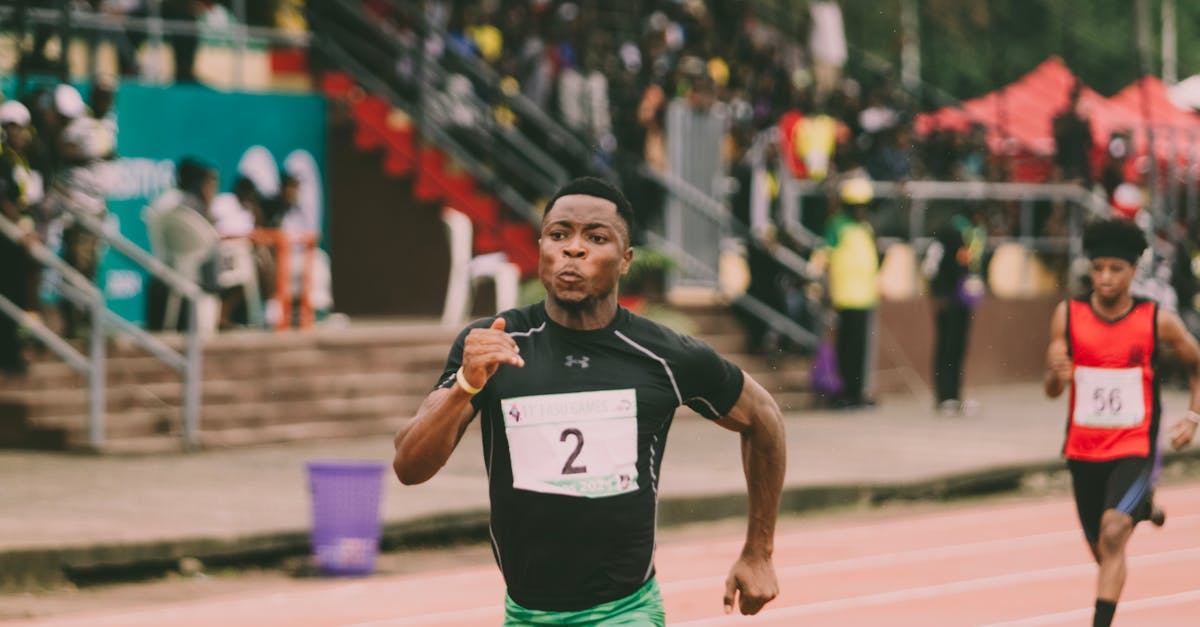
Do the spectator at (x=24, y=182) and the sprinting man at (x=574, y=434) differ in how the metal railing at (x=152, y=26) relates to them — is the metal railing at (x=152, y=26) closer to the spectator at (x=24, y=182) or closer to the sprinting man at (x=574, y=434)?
the spectator at (x=24, y=182)

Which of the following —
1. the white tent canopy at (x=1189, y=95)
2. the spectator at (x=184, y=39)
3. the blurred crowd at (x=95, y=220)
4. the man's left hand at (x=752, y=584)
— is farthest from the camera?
the white tent canopy at (x=1189, y=95)

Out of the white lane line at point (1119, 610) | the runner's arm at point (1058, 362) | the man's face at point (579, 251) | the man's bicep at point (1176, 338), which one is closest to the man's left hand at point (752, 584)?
the man's face at point (579, 251)

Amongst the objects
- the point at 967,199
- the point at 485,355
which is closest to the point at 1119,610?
the point at 485,355

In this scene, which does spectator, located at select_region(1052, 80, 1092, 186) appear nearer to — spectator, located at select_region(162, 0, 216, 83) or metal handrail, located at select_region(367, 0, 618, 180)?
metal handrail, located at select_region(367, 0, 618, 180)

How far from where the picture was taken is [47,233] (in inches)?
635

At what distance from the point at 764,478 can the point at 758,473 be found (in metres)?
0.02

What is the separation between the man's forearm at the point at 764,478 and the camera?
5656mm

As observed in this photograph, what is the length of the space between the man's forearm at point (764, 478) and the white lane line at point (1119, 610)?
496 cm

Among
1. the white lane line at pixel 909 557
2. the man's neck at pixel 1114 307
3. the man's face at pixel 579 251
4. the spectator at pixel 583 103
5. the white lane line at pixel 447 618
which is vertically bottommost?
the white lane line at pixel 909 557

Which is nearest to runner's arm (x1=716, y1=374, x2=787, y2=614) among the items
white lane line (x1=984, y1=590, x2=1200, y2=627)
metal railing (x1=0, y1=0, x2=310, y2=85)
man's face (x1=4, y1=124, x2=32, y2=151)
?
white lane line (x1=984, y1=590, x2=1200, y2=627)

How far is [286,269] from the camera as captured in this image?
1898cm

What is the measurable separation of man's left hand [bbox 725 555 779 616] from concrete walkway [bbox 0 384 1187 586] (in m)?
6.34

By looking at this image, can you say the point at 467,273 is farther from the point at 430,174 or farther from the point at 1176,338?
the point at 1176,338

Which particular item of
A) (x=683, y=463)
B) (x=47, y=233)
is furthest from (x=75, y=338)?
(x=683, y=463)
